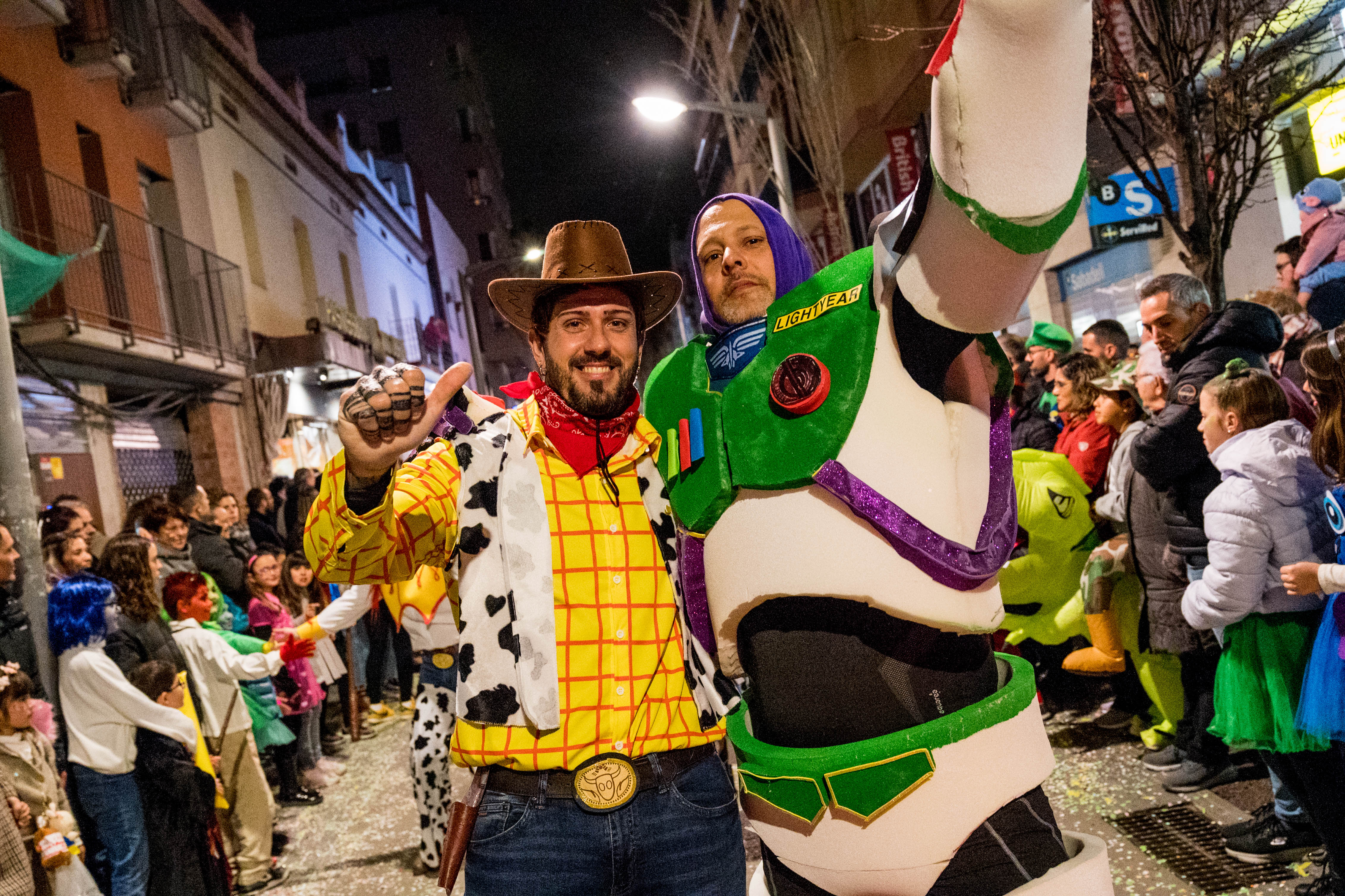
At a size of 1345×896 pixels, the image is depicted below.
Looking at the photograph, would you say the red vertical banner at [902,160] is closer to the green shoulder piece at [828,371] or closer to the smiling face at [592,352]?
the smiling face at [592,352]

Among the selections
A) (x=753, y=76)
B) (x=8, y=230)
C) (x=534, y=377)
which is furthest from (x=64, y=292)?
(x=753, y=76)

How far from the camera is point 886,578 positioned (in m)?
1.74

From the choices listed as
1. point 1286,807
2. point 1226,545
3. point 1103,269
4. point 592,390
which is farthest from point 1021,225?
point 1103,269

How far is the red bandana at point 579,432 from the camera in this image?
2.07 m

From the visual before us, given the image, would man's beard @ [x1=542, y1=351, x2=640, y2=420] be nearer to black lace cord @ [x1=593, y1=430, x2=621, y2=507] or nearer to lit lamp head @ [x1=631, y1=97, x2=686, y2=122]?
black lace cord @ [x1=593, y1=430, x2=621, y2=507]

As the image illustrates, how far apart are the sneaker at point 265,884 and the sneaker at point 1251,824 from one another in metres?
4.23

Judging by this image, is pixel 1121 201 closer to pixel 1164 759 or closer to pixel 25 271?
pixel 1164 759

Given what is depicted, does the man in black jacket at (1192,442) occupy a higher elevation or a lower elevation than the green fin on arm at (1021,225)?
lower

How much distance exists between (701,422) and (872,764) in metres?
0.76

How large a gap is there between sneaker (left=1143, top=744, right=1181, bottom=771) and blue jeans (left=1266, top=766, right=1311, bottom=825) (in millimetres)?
870

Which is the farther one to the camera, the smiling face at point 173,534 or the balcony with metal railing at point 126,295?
the balcony with metal railing at point 126,295

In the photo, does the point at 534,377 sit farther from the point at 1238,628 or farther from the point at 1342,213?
the point at 1342,213

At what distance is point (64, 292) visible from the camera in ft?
29.1

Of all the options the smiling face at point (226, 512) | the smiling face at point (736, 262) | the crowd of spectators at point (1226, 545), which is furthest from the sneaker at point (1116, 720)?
the smiling face at point (226, 512)
